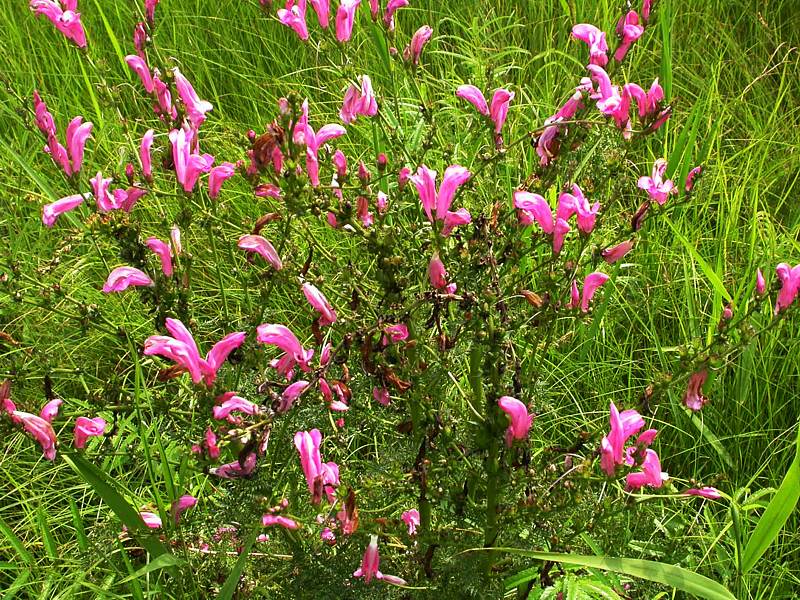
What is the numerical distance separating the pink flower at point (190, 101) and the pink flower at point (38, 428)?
2.16 feet

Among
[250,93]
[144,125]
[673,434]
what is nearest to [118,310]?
[144,125]

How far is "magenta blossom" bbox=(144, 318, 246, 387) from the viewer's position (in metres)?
1.45

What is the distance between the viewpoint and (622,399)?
2549mm

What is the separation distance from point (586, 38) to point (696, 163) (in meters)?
1.20

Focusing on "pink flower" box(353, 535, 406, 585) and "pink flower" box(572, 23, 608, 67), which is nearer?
"pink flower" box(353, 535, 406, 585)

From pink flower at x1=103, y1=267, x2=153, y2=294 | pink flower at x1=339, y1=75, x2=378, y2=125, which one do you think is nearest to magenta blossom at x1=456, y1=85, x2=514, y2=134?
pink flower at x1=339, y1=75, x2=378, y2=125

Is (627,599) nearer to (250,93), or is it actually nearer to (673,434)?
(673,434)

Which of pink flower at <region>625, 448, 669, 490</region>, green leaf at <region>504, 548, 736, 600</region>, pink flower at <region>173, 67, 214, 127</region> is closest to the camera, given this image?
green leaf at <region>504, 548, 736, 600</region>

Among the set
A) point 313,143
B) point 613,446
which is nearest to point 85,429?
point 313,143

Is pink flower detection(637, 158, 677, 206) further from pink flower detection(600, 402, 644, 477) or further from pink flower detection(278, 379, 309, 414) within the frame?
pink flower detection(278, 379, 309, 414)

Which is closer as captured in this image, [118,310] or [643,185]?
[643,185]

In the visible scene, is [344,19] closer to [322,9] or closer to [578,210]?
[322,9]

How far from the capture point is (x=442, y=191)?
1.54 meters

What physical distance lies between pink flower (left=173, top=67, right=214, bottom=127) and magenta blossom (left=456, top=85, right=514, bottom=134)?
1.67ft
